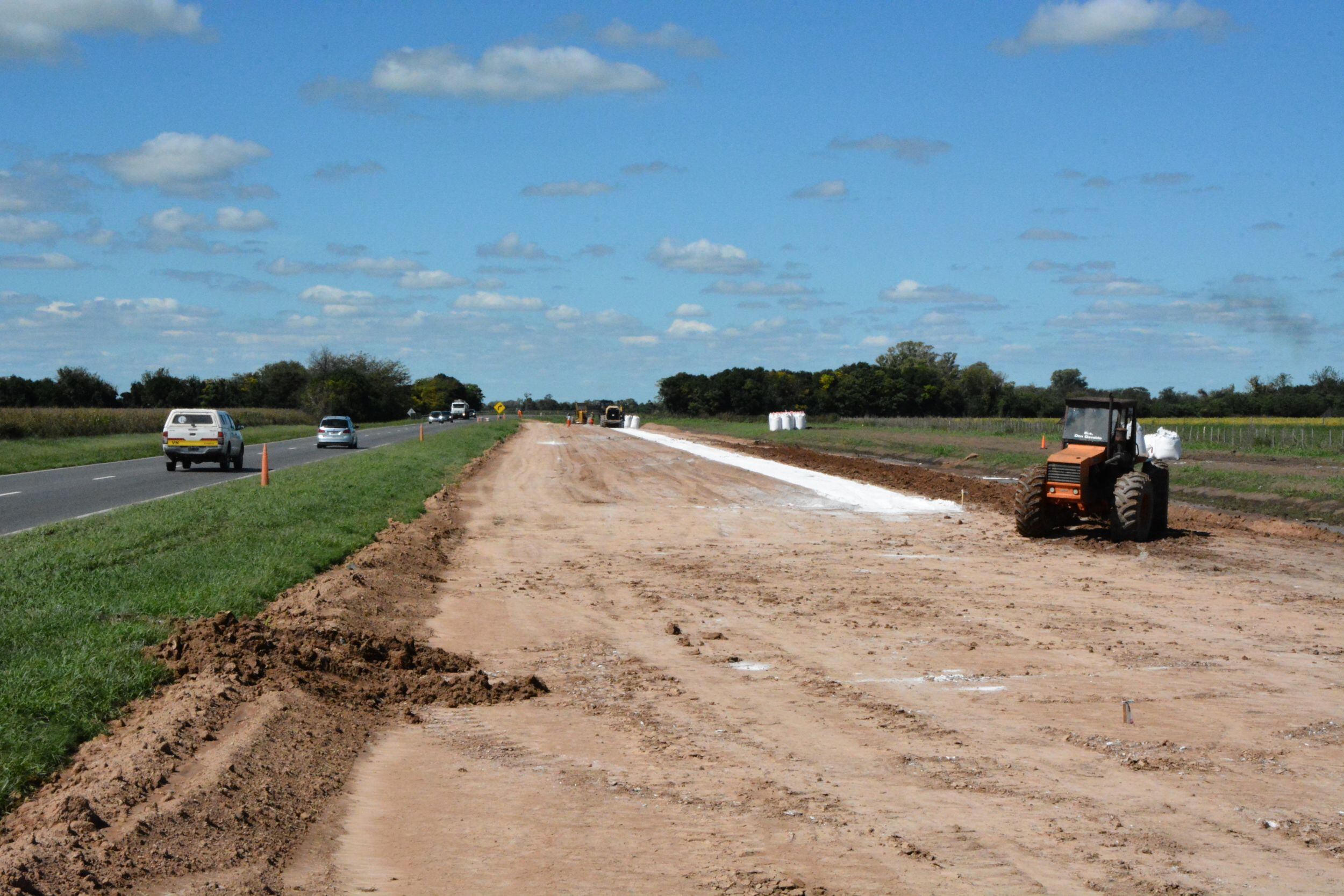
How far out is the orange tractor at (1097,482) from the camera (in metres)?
20.4

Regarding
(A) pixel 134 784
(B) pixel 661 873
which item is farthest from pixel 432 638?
(B) pixel 661 873

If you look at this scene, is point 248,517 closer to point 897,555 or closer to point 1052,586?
point 897,555

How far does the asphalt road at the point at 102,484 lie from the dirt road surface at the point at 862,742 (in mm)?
10374

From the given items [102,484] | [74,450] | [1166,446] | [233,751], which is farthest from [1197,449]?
[233,751]

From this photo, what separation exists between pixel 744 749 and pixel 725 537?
524 inches

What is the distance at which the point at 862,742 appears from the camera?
828 cm

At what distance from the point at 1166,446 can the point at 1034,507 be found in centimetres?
2138

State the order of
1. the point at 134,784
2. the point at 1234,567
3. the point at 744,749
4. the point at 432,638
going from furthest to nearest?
the point at 1234,567 → the point at 432,638 → the point at 744,749 → the point at 134,784

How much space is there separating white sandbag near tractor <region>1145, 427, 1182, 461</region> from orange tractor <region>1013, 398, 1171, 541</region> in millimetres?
19310

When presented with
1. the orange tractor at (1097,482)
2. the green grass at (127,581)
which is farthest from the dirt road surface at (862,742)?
the orange tractor at (1097,482)

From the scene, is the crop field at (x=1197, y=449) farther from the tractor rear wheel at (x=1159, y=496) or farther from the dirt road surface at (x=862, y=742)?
the dirt road surface at (x=862, y=742)

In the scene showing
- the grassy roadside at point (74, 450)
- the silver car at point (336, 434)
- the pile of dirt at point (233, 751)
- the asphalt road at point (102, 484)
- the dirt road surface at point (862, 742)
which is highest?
the silver car at point (336, 434)

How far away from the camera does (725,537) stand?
21.3 metres

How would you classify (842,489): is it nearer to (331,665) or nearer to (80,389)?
(331,665)
